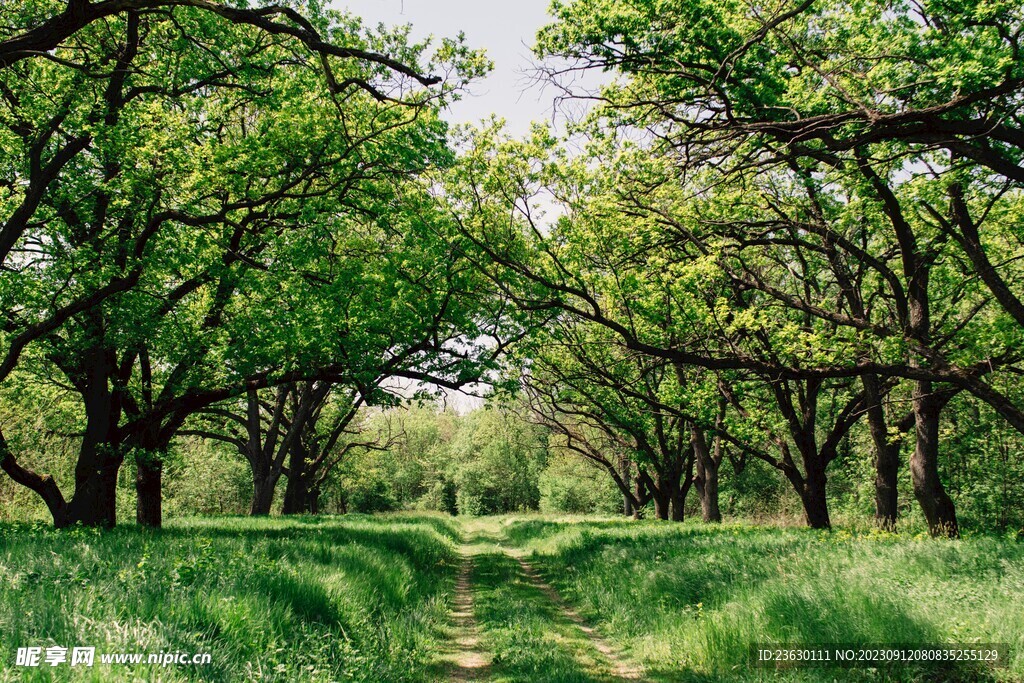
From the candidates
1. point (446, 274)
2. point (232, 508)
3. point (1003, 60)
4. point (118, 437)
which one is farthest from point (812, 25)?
point (232, 508)

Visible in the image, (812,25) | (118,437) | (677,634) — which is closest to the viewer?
(677,634)

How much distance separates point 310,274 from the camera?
12.7m

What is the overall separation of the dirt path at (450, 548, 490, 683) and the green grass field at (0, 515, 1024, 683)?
0.22 ft

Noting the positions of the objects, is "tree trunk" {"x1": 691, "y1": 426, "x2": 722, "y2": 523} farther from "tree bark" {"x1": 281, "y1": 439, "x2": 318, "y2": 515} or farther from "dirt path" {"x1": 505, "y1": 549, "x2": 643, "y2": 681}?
"tree bark" {"x1": 281, "y1": 439, "x2": 318, "y2": 515}

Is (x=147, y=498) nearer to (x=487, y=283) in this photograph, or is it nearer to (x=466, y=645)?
(x=487, y=283)

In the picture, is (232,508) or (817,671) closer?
(817,671)

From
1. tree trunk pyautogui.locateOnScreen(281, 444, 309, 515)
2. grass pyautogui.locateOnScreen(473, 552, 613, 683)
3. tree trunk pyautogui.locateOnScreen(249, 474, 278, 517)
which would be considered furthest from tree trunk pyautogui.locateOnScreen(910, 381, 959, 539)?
tree trunk pyautogui.locateOnScreen(281, 444, 309, 515)

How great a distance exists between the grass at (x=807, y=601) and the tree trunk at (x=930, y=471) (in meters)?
2.19

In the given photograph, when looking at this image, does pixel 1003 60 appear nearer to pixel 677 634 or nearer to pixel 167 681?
pixel 677 634

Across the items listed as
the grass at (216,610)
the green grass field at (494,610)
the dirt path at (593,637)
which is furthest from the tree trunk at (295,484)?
the grass at (216,610)

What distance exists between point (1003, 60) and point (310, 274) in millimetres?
11944

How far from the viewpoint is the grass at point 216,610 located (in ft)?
13.2

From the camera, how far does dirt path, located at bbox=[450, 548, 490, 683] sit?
6863 mm

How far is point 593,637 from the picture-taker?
8.72m
